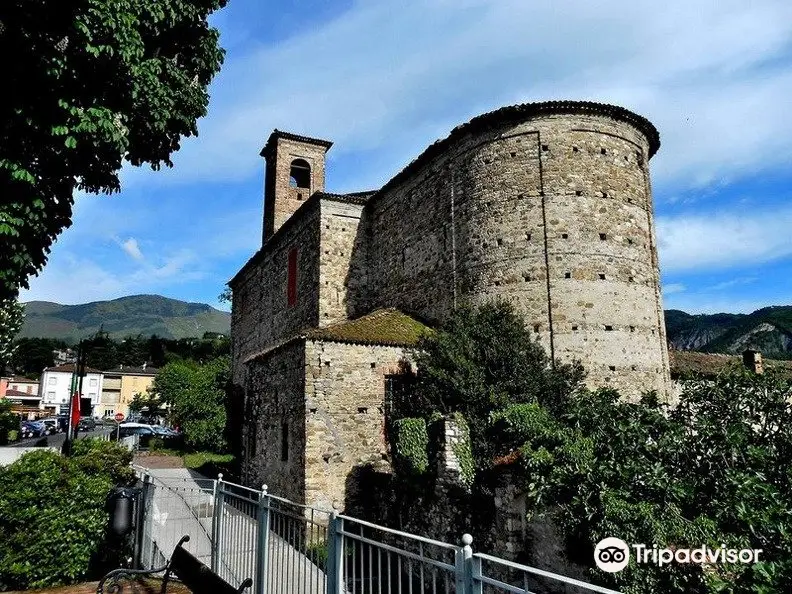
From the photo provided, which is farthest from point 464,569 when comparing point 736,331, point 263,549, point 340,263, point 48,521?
point 736,331

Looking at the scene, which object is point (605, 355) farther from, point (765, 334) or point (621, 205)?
point (765, 334)

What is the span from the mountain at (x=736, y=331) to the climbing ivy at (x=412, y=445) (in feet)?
237

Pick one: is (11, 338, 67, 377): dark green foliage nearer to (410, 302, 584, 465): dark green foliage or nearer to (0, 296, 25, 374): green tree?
(0, 296, 25, 374): green tree

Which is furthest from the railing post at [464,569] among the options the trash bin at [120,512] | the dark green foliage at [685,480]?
the trash bin at [120,512]

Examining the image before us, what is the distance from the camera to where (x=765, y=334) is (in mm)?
92688

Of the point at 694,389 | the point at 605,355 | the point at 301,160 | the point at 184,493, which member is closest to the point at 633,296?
the point at 605,355

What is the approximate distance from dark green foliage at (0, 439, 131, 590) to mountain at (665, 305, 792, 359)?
258 ft

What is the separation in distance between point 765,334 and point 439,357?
10168 centimetres

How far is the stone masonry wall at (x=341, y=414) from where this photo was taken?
13.7 meters

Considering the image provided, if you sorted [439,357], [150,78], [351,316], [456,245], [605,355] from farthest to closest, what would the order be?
1. [351,316]
2. [456,245]
3. [605,355]
4. [439,357]
5. [150,78]

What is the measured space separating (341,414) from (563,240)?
25.8ft

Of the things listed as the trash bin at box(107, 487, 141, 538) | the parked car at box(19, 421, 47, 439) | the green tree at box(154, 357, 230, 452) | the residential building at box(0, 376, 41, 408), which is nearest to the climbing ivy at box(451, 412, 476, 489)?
the trash bin at box(107, 487, 141, 538)

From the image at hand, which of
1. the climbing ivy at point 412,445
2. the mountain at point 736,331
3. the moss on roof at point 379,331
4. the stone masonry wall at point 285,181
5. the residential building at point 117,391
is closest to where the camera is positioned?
the climbing ivy at point 412,445

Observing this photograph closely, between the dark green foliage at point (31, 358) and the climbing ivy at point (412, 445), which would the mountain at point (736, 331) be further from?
the dark green foliage at point (31, 358)
